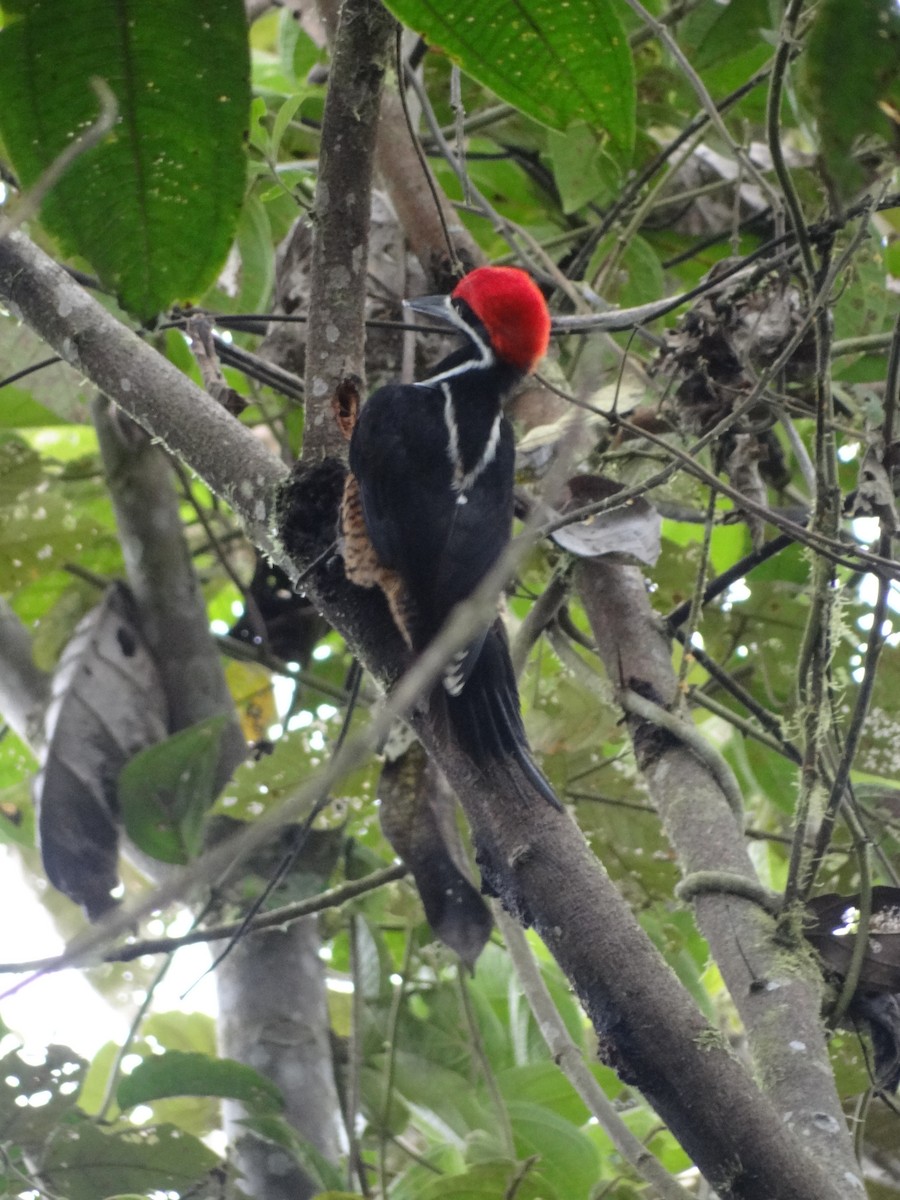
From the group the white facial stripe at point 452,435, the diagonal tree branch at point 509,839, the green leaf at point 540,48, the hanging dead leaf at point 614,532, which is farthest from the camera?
the white facial stripe at point 452,435

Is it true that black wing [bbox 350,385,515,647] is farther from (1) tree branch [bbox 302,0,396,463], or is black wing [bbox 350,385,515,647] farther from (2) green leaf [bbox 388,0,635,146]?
(2) green leaf [bbox 388,0,635,146]

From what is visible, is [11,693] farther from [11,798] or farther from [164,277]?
[164,277]

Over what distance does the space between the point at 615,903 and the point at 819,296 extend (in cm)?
88

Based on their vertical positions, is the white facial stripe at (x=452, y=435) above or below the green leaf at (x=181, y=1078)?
above

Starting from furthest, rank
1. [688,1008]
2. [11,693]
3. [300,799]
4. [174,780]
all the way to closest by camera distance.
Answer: [11,693] → [174,780] → [688,1008] → [300,799]

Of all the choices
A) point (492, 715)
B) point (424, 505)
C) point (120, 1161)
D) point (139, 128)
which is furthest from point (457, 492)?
point (120, 1161)

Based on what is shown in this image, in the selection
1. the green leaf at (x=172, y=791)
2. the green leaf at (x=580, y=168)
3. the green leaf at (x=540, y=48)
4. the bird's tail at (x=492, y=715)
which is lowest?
the bird's tail at (x=492, y=715)

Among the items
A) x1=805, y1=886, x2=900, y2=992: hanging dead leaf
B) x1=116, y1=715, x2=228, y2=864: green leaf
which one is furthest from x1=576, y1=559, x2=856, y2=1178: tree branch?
x1=116, y1=715, x2=228, y2=864: green leaf

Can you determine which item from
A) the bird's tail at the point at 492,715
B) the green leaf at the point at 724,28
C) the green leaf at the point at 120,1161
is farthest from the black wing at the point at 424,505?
the green leaf at the point at 724,28

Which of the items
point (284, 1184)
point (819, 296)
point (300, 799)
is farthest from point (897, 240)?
point (300, 799)

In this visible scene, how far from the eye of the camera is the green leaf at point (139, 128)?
1.62 metres

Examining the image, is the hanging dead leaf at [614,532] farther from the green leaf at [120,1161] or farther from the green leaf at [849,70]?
the green leaf at [120,1161]

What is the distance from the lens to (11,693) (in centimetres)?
293

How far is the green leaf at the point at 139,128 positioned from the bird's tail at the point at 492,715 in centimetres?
78
